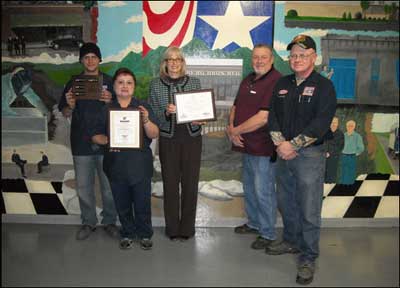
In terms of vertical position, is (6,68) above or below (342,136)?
above

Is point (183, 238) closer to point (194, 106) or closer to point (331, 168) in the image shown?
point (194, 106)

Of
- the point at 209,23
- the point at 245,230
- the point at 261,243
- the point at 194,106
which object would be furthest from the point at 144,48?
the point at 261,243

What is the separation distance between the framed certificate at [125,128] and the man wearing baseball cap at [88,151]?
30cm

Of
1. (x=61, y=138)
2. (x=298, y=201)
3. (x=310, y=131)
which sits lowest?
(x=298, y=201)

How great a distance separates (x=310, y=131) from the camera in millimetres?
2773

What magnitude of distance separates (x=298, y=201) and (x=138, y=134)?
1.30m

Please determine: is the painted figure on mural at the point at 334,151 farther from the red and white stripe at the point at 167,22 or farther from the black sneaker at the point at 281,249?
the red and white stripe at the point at 167,22

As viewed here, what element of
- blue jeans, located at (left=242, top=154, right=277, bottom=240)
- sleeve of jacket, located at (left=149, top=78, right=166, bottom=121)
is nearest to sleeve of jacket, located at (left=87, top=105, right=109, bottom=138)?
sleeve of jacket, located at (left=149, top=78, right=166, bottom=121)

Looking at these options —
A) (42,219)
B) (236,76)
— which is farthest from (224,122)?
(42,219)

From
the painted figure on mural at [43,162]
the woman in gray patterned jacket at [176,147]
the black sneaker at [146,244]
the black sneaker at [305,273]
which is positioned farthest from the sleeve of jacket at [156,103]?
the black sneaker at [305,273]

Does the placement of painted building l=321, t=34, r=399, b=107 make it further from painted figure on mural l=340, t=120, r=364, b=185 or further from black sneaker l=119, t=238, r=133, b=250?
black sneaker l=119, t=238, r=133, b=250

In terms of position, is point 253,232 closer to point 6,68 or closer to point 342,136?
point 342,136

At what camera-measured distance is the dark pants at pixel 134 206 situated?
10.8 ft

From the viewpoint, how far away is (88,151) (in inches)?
138
